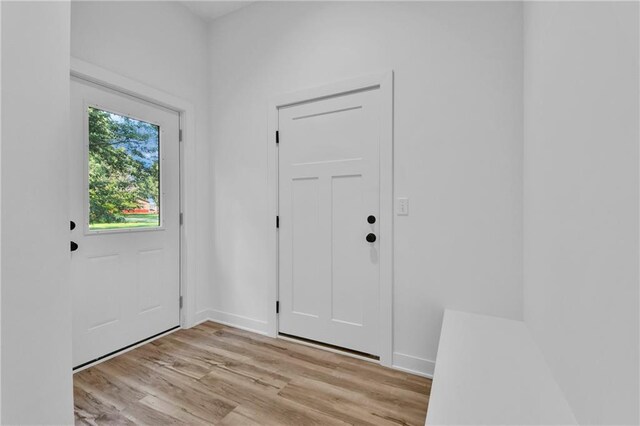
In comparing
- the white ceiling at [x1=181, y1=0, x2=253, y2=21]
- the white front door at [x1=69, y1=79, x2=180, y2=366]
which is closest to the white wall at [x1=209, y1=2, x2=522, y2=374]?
the white ceiling at [x1=181, y1=0, x2=253, y2=21]

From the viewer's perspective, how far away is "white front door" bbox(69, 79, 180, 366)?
2.03 m

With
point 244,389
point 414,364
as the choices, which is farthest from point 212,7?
point 414,364

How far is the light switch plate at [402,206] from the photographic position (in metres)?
Result: 1.99

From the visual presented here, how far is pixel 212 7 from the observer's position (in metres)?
2.69

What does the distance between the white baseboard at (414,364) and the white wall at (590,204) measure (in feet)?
2.63

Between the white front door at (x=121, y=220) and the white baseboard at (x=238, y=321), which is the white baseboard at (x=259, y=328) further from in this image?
the white front door at (x=121, y=220)

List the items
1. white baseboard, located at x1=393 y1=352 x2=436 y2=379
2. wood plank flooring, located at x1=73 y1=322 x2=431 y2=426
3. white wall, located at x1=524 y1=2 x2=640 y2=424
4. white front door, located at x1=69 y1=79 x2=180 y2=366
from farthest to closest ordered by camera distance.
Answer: white front door, located at x1=69 y1=79 x2=180 y2=366 → white baseboard, located at x1=393 y1=352 x2=436 y2=379 → wood plank flooring, located at x1=73 y1=322 x2=431 y2=426 → white wall, located at x1=524 y1=2 x2=640 y2=424

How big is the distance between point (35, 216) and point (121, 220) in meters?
1.41

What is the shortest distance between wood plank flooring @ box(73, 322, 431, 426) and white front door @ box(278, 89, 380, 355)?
26cm

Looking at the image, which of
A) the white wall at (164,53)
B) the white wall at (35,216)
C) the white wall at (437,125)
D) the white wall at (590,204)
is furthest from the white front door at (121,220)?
the white wall at (590,204)

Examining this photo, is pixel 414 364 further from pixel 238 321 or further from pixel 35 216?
pixel 35 216

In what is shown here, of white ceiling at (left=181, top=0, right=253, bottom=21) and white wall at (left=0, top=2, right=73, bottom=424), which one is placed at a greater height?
white ceiling at (left=181, top=0, right=253, bottom=21)

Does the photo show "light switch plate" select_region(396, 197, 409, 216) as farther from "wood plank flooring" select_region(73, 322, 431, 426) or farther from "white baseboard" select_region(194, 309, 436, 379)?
"wood plank flooring" select_region(73, 322, 431, 426)

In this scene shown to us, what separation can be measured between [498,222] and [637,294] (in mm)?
1240
